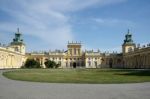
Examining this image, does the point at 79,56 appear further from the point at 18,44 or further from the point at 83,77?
the point at 83,77

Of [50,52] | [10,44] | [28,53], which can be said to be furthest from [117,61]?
[10,44]

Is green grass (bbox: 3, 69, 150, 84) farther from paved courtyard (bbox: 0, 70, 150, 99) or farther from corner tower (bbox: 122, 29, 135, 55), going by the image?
corner tower (bbox: 122, 29, 135, 55)

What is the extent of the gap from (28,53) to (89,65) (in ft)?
92.2

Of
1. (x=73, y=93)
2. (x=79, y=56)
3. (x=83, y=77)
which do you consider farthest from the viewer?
(x=79, y=56)

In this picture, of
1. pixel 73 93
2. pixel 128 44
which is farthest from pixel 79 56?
pixel 73 93

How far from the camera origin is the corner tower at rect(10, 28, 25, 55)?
106 metres

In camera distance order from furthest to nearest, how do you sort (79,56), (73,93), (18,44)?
(79,56) → (18,44) → (73,93)

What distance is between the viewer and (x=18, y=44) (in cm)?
10681

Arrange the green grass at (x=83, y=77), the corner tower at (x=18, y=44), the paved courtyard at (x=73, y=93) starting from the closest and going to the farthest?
the paved courtyard at (x=73, y=93) → the green grass at (x=83, y=77) → the corner tower at (x=18, y=44)

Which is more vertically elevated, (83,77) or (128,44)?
(128,44)

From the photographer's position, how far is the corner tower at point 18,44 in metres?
106

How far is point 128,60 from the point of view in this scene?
10325cm

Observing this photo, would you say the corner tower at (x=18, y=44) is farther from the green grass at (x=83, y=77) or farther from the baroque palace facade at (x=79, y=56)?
the green grass at (x=83, y=77)

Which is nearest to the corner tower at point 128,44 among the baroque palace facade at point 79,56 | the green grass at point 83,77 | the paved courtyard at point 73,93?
the baroque palace facade at point 79,56
